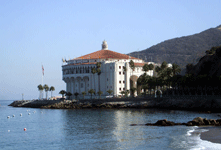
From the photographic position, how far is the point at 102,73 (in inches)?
5502

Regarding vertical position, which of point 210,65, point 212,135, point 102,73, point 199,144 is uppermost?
point 210,65

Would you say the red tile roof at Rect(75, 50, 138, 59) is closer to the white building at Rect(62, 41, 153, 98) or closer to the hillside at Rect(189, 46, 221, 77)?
the white building at Rect(62, 41, 153, 98)

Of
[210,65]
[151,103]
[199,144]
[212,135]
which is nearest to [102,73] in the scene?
[151,103]

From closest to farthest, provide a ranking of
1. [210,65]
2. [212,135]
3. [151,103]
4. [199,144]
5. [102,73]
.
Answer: [199,144] < [212,135] < [151,103] < [210,65] < [102,73]

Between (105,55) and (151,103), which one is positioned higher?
(105,55)

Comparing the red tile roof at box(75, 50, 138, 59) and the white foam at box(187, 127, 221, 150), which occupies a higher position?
the red tile roof at box(75, 50, 138, 59)

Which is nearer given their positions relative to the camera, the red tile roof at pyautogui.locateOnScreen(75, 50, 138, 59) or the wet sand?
the wet sand

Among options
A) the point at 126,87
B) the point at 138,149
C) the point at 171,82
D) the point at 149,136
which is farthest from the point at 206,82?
the point at 138,149

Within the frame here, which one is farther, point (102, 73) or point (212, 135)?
point (102, 73)

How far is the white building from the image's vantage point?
137250mm

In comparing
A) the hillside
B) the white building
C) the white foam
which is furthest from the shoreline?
the white foam

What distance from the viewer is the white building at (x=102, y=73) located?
137 metres

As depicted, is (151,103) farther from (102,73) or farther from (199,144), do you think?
(199,144)

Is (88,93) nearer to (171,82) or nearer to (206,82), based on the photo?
(171,82)
